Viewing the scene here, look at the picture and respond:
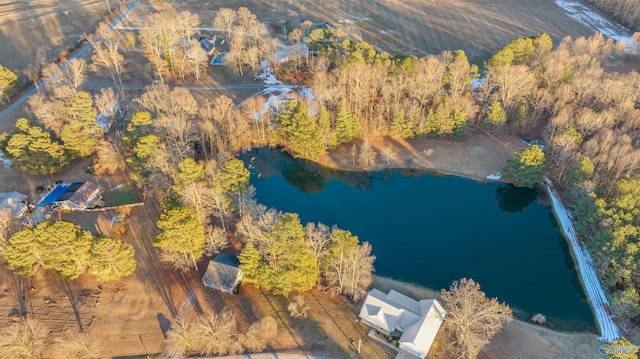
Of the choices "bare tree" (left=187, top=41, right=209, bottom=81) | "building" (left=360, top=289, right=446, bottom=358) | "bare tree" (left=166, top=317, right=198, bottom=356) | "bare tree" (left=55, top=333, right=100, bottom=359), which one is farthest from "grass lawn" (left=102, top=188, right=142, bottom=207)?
"building" (left=360, top=289, right=446, bottom=358)

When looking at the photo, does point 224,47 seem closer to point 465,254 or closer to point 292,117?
point 292,117

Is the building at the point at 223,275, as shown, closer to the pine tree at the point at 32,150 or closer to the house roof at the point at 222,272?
the house roof at the point at 222,272

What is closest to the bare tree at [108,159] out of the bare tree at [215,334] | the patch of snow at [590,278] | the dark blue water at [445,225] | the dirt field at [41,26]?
the dark blue water at [445,225]

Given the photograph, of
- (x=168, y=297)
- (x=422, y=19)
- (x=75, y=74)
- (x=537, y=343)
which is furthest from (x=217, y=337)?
(x=422, y=19)

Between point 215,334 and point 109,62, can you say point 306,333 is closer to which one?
point 215,334

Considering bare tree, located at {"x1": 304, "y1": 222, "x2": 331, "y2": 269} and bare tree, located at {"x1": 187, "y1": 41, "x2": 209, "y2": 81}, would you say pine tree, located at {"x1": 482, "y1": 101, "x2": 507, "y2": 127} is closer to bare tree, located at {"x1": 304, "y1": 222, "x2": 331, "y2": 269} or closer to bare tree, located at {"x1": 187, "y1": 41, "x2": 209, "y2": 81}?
bare tree, located at {"x1": 304, "y1": 222, "x2": 331, "y2": 269}

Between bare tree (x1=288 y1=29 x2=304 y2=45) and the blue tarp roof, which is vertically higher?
bare tree (x1=288 y1=29 x2=304 y2=45)

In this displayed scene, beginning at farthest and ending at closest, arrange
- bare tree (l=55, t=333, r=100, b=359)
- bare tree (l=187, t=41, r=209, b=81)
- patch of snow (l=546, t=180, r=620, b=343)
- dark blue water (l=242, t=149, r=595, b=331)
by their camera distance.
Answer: bare tree (l=187, t=41, r=209, b=81), dark blue water (l=242, t=149, r=595, b=331), patch of snow (l=546, t=180, r=620, b=343), bare tree (l=55, t=333, r=100, b=359)
